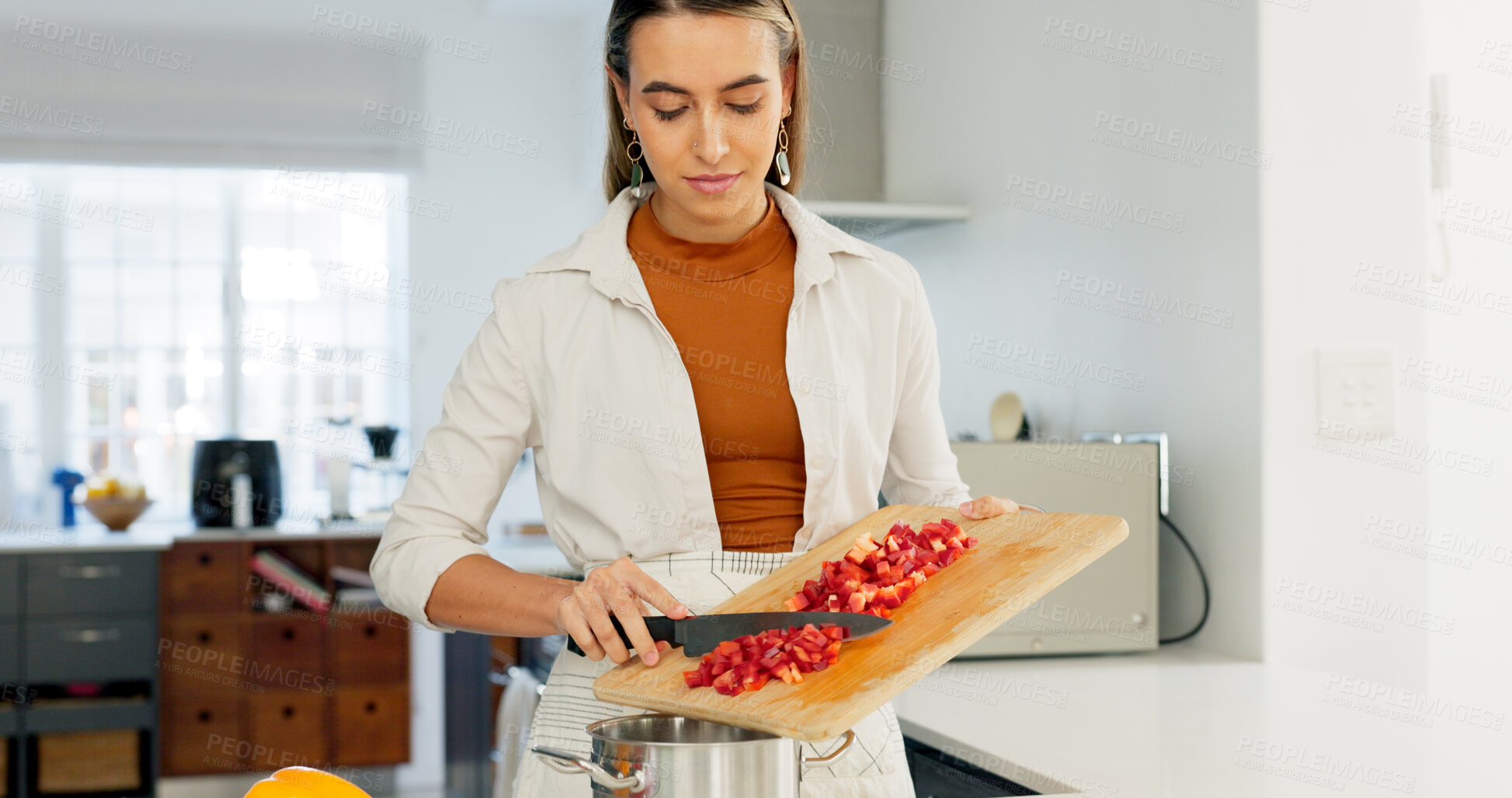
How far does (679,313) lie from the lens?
1189mm

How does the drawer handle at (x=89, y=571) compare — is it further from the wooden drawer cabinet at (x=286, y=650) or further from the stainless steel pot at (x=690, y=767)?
the stainless steel pot at (x=690, y=767)

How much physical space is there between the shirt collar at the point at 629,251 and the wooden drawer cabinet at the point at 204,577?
10.3ft

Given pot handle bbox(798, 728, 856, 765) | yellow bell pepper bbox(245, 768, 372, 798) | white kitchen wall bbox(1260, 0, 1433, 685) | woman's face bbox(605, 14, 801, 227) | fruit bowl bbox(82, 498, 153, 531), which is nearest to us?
yellow bell pepper bbox(245, 768, 372, 798)

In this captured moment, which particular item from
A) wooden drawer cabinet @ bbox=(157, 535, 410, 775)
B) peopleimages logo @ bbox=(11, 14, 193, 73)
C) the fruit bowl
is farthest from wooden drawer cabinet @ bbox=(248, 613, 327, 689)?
peopleimages logo @ bbox=(11, 14, 193, 73)

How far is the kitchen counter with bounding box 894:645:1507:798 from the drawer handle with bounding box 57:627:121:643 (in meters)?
2.97

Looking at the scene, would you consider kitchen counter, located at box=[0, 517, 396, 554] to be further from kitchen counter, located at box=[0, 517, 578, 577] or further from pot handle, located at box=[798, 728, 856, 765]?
pot handle, located at box=[798, 728, 856, 765]

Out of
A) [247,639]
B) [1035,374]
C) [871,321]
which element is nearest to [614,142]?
[871,321]

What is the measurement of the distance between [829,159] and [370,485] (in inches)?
107

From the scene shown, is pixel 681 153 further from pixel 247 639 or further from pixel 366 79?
pixel 366 79

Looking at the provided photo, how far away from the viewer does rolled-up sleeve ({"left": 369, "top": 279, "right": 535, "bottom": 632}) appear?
42.5 inches

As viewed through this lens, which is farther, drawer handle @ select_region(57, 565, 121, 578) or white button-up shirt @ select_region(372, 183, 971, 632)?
drawer handle @ select_region(57, 565, 121, 578)

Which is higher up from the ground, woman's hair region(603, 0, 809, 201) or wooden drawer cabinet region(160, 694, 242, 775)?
woman's hair region(603, 0, 809, 201)

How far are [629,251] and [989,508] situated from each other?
1.37 ft

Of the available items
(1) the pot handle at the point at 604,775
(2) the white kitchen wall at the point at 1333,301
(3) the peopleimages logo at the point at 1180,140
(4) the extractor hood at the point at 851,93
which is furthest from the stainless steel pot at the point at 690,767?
(4) the extractor hood at the point at 851,93
